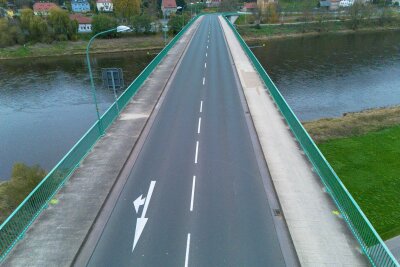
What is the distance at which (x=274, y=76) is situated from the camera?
5066cm

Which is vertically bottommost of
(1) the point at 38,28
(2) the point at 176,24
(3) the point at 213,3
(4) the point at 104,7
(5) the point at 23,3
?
(2) the point at 176,24

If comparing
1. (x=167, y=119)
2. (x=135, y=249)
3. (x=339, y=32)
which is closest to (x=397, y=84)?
(x=167, y=119)

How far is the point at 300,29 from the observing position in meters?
92.0

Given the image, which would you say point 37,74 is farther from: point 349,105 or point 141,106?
point 349,105

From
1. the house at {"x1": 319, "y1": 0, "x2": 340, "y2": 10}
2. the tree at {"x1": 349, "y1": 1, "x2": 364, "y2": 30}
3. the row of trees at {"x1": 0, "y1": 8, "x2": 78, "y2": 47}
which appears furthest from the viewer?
the house at {"x1": 319, "y1": 0, "x2": 340, "y2": 10}

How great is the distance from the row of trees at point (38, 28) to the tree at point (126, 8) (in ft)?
41.9

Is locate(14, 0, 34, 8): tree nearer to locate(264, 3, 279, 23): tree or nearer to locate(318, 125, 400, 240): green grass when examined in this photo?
locate(264, 3, 279, 23): tree

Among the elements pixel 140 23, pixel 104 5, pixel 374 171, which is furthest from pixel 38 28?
pixel 374 171

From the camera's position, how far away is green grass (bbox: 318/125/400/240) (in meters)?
17.3

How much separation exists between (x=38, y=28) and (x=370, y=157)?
252ft

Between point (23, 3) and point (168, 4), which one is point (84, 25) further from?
point (23, 3)

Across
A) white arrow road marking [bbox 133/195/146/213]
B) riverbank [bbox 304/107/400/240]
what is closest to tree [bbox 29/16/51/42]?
riverbank [bbox 304/107/400/240]

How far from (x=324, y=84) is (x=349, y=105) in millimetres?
8776

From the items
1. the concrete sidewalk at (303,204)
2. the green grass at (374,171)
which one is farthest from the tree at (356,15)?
the concrete sidewalk at (303,204)
